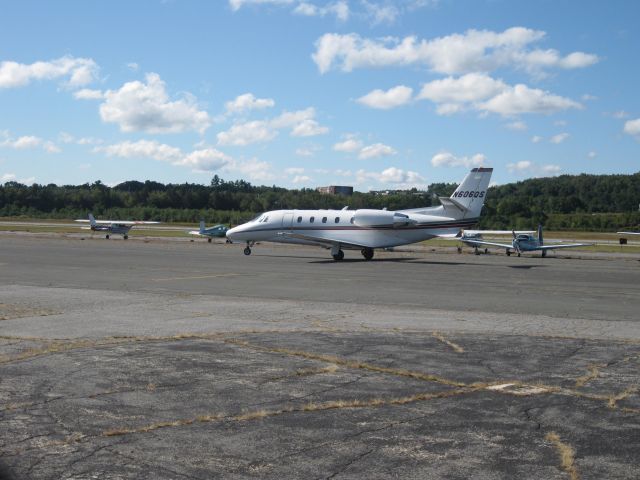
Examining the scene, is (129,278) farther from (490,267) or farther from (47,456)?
(47,456)

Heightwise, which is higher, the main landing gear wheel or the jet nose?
the jet nose

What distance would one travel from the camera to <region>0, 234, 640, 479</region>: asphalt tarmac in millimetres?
6656

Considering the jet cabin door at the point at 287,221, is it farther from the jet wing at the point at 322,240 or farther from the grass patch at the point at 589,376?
the grass patch at the point at 589,376

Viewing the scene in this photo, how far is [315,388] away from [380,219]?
105 feet

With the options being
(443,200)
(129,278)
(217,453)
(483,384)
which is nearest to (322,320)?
(483,384)

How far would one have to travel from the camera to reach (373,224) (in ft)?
135

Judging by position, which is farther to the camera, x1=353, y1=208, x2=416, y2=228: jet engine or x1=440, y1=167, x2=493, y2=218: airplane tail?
x1=353, y1=208, x2=416, y2=228: jet engine

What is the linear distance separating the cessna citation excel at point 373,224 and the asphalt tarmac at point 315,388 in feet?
61.2

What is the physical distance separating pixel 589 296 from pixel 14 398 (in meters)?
18.5

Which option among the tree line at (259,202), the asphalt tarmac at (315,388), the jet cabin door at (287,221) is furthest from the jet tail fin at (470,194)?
the tree line at (259,202)

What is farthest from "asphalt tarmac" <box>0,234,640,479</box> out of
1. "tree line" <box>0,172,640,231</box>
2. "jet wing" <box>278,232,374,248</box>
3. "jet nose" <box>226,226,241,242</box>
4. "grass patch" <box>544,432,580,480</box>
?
Answer: "tree line" <box>0,172,640,231</box>

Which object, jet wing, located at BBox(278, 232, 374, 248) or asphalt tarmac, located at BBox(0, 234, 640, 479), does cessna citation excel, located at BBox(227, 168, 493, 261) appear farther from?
asphalt tarmac, located at BBox(0, 234, 640, 479)

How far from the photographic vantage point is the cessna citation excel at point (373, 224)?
39.5 meters

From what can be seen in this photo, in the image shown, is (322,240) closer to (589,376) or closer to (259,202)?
(589,376)
